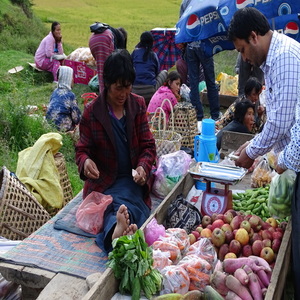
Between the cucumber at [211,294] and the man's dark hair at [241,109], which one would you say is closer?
the cucumber at [211,294]

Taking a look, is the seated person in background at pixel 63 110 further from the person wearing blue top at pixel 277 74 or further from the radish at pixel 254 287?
the radish at pixel 254 287

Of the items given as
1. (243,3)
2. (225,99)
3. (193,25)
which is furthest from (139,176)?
(225,99)

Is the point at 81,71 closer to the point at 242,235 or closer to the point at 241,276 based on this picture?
the point at 242,235

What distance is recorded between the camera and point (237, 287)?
2.18 m

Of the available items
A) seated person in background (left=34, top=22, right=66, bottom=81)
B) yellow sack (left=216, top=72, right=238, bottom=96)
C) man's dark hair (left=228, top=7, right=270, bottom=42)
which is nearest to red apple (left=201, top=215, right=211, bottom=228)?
man's dark hair (left=228, top=7, right=270, bottom=42)

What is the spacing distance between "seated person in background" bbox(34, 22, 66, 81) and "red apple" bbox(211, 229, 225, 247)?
7231 millimetres

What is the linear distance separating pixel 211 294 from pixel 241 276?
20 cm

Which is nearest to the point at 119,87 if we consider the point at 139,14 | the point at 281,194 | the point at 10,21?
the point at 281,194

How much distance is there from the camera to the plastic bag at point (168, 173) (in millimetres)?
3615

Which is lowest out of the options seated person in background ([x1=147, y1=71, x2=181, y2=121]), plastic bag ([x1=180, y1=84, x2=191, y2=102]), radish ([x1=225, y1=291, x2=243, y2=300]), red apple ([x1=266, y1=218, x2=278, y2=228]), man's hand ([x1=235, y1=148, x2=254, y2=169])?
plastic bag ([x1=180, y1=84, x2=191, y2=102])

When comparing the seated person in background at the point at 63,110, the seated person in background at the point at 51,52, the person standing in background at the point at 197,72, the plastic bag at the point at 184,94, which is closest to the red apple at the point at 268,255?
the seated person in background at the point at 63,110

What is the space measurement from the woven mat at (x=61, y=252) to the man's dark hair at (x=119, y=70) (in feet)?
3.47

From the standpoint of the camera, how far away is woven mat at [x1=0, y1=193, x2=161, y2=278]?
8.79 feet

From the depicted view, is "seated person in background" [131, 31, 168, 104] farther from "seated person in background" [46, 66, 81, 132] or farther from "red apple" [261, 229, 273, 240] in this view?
"red apple" [261, 229, 273, 240]
